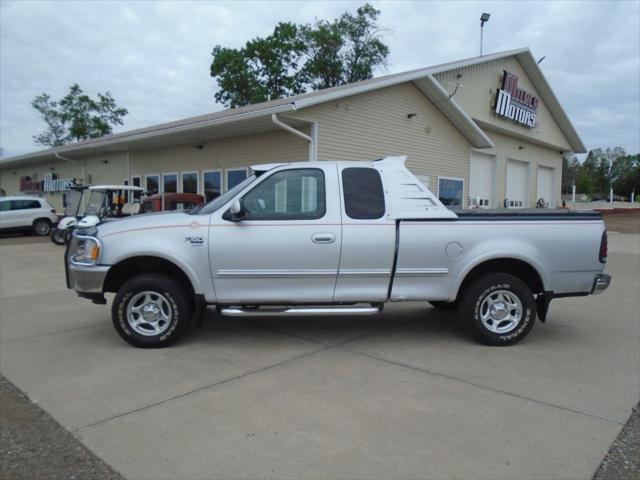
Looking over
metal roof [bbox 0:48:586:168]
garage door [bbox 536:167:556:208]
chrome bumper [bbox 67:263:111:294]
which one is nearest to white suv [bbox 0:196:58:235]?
metal roof [bbox 0:48:586:168]

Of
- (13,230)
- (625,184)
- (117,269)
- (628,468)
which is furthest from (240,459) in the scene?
(625,184)

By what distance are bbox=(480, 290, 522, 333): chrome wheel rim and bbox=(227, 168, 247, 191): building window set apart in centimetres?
1027

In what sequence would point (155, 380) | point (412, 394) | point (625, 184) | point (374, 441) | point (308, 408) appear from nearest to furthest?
1. point (374, 441)
2. point (308, 408)
3. point (412, 394)
4. point (155, 380)
5. point (625, 184)

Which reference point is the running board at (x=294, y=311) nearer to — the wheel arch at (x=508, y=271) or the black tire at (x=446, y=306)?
the wheel arch at (x=508, y=271)

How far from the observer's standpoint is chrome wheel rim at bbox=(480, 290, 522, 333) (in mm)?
5133

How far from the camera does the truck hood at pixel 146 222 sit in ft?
16.1

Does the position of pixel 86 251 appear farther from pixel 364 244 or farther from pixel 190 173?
pixel 190 173

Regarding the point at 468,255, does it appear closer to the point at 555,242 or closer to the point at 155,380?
the point at 555,242

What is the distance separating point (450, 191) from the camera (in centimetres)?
1842

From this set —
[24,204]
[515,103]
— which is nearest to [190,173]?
[24,204]

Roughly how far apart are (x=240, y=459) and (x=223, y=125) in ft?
36.2

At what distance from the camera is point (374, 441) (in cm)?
313

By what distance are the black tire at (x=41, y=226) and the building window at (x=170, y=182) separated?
6.27 meters

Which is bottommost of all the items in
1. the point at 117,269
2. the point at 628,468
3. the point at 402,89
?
the point at 628,468
